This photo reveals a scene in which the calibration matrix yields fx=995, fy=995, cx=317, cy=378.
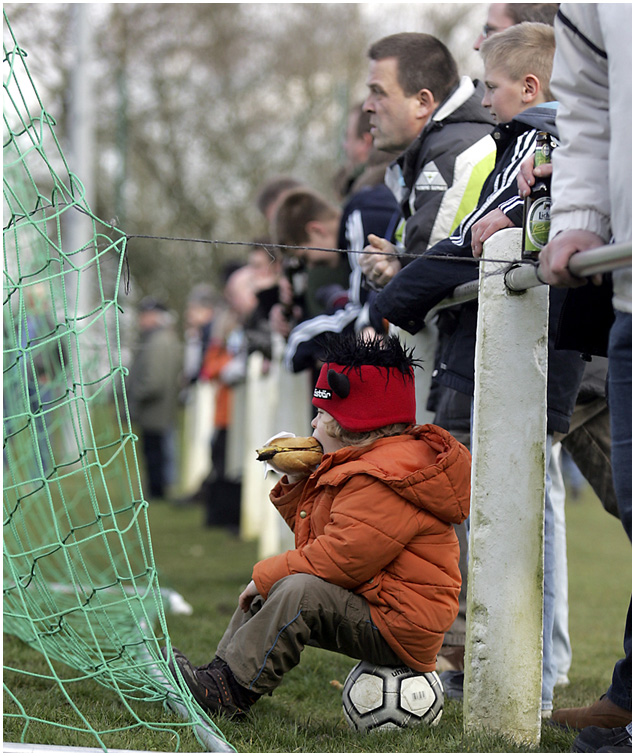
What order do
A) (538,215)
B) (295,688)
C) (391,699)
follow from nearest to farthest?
(538,215) → (391,699) → (295,688)

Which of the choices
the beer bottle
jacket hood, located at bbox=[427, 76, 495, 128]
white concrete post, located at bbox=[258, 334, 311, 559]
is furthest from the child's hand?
white concrete post, located at bbox=[258, 334, 311, 559]

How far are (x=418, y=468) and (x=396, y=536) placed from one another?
20cm

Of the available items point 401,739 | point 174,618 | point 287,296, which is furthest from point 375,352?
point 287,296

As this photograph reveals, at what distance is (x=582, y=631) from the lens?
4617 millimetres

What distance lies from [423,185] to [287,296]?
2.27 meters

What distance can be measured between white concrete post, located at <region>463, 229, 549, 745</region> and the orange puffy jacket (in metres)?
0.15

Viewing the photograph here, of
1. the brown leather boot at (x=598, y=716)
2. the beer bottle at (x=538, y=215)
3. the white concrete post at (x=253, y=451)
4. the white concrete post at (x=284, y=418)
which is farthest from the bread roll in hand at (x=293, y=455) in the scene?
the white concrete post at (x=253, y=451)

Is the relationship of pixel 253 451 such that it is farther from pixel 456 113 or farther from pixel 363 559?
pixel 363 559

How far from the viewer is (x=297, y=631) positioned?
2.62 m

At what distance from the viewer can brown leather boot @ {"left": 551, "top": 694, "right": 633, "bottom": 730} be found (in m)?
2.48

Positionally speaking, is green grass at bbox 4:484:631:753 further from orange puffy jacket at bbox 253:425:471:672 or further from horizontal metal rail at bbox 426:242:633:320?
horizontal metal rail at bbox 426:242:633:320

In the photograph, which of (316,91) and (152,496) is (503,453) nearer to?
(152,496)

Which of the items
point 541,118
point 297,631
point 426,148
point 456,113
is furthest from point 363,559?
point 456,113

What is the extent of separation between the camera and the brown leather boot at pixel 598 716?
A: 248cm
